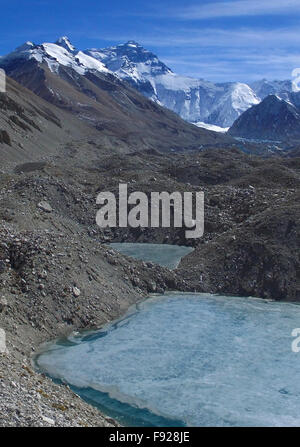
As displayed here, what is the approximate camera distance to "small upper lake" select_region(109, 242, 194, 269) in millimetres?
31109

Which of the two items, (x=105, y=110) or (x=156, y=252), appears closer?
(x=156, y=252)

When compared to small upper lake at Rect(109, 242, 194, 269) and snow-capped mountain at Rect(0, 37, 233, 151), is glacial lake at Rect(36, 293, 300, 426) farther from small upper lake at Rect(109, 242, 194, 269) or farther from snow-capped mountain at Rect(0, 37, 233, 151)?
snow-capped mountain at Rect(0, 37, 233, 151)

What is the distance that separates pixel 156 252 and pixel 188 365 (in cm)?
1571

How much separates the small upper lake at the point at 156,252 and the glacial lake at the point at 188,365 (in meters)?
7.16

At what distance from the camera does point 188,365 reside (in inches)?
693

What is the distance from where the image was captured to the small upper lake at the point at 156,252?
31.1 meters

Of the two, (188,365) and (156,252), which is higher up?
(156,252)

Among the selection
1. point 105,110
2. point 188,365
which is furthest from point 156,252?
point 105,110

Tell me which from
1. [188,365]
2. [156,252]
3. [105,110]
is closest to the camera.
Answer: [188,365]

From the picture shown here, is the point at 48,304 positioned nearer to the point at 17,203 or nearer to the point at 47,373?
the point at 47,373

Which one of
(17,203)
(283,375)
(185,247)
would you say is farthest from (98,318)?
(185,247)

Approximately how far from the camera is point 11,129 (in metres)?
72.5

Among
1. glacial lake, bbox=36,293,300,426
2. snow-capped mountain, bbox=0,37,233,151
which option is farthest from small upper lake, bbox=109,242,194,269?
snow-capped mountain, bbox=0,37,233,151

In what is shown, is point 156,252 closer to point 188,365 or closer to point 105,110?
point 188,365
